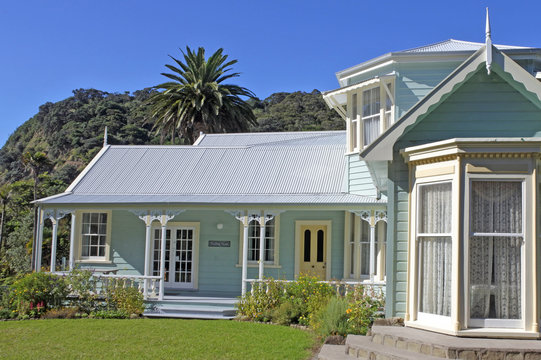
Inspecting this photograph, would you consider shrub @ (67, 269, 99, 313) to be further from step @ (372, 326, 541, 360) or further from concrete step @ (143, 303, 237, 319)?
step @ (372, 326, 541, 360)

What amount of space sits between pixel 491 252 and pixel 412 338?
179cm

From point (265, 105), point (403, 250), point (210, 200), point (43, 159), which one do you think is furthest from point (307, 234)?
point (265, 105)

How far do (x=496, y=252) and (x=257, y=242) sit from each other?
34.0 ft

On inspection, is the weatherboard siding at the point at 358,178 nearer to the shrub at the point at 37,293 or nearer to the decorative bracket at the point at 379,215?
the decorative bracket at the point at 379,215

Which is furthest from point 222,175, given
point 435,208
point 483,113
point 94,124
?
point 94,124

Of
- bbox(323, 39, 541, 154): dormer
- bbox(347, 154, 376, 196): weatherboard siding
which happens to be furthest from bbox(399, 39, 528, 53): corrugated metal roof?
bbox(347, 154, 376, 196): weatherboard siding

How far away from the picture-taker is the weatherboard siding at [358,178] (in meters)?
16.5

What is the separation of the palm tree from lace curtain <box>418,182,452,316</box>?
26.4 meters

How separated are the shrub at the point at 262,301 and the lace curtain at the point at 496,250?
6.91 meters

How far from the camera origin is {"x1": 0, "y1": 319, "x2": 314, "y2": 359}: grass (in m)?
10.6

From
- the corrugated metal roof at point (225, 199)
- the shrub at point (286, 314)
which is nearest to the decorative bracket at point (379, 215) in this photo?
the corrugated metal roof at point (225, 199)

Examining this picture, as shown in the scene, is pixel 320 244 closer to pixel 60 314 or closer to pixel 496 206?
pixel 60 314

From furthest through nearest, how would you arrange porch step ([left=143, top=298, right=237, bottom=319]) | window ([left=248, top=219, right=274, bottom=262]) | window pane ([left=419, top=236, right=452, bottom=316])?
window ([left=248, top=219, right=274, bottom=262]) → porch step ([left=143, top=298, right=237, bottom=319]) → window pane ([left=419, top=236, right=452, bottom=316])

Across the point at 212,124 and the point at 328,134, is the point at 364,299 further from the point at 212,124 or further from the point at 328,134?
the point at 212,124
